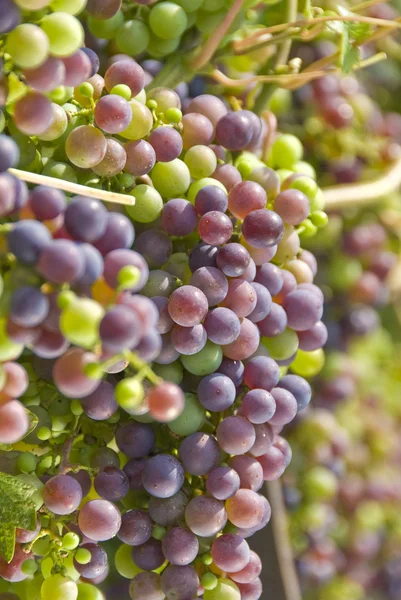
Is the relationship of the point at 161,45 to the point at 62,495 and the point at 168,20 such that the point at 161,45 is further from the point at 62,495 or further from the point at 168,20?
the point at 62,495

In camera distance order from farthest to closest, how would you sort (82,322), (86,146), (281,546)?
(281,546) < (86,146) < (82,322)

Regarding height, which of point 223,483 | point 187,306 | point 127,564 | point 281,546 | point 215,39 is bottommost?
point 281,546

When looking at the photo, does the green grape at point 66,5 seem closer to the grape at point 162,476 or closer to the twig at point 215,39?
the twig at point 215,39

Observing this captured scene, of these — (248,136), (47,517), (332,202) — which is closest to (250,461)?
(47,517)

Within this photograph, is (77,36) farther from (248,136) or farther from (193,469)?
(193,469)

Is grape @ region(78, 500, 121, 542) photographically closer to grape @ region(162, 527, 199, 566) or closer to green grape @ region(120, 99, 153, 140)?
grape @ region(162, 527, 199, 566)

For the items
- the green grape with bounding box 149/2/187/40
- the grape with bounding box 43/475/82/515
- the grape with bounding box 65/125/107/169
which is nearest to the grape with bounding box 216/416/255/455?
the grape with bounding box 43/475/82/515

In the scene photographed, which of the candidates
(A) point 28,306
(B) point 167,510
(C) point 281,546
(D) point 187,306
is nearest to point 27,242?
(A) point 28,306
